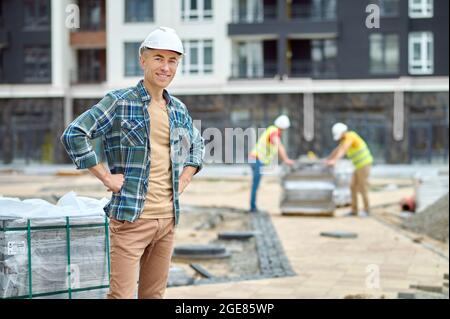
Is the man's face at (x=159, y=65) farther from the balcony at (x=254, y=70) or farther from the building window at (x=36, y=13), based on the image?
the balcony at (x=254, y=70)

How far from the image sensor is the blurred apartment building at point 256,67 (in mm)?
26094

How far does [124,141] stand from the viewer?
3012mm

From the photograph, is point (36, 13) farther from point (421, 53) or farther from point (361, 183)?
point (361, 183)

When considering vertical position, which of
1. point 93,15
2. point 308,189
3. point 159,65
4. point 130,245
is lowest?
point 308,189

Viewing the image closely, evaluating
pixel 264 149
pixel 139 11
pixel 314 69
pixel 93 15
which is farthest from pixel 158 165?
pixel 314 69

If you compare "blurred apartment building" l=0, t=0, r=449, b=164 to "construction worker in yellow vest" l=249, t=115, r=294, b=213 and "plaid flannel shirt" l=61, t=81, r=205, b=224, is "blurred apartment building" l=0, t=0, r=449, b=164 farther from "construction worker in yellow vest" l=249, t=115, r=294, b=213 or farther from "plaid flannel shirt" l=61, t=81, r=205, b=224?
"plaid flannel shirt" l=61, t=81, r=205, b=224

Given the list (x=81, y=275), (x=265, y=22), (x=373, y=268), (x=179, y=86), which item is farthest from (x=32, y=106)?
(x=81, y=275)

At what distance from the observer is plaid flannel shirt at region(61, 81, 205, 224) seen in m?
2.92

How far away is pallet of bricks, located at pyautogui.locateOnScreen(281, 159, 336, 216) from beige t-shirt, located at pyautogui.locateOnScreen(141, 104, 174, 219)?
343 inches

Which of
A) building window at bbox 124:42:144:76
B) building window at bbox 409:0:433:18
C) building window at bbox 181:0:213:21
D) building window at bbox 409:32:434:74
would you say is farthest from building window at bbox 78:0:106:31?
building window at bbox 409:32:434:74

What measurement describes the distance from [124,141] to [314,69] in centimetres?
2596

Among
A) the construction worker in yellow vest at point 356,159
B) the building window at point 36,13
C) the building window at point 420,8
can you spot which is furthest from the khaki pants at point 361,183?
the building window at point 36,13

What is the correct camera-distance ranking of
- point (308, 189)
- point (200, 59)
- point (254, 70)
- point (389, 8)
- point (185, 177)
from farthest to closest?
point (254, 70) → point (200, 59) → point (389, 8) → point (308, 189) → point (185, 177)

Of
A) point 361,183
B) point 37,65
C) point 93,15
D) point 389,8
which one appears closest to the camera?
point 361,183
